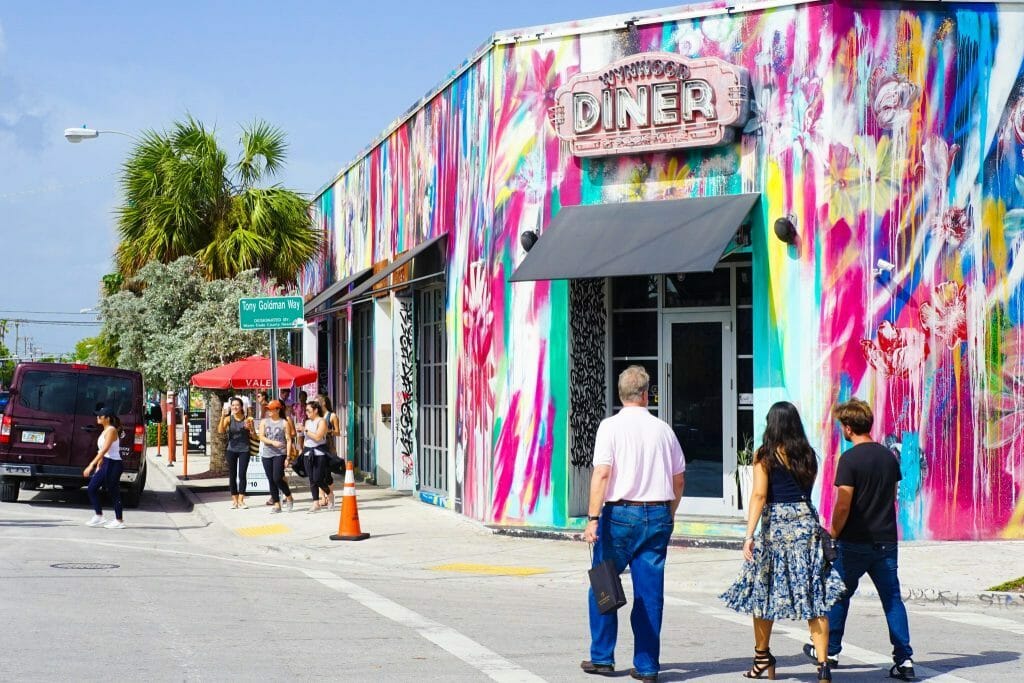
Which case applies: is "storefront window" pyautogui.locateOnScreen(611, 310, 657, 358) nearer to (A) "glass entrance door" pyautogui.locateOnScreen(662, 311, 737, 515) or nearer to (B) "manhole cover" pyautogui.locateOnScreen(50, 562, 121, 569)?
(A) "glass entrance door" pyautogui.locateOnScreen(662, 311, 737, 515)

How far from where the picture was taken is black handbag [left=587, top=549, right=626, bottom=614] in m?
7.25

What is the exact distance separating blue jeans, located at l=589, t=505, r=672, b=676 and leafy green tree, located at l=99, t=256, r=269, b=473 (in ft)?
61.6

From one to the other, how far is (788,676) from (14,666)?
4.50 metres

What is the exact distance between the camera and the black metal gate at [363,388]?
976 inches

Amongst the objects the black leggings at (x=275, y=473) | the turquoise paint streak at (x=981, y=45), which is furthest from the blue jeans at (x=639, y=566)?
the black leggings at (x=275, y=473)

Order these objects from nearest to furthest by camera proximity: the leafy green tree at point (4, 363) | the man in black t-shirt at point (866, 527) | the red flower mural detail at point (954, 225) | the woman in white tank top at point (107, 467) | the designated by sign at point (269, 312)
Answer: the man in black t-shirt at point (866, 527), the red flower mural detail at point (954, 225), the woman in white tank top at point (107, 467), the designated by sign at point (269, 312), the leafy green tree at point (4, 363)

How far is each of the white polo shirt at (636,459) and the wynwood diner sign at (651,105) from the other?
7.79m

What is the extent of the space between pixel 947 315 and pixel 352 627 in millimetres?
8068

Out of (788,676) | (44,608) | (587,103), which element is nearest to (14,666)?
(44,608)

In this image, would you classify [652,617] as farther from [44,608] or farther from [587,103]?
[587,103]

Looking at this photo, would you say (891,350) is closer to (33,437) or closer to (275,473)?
(275,473)

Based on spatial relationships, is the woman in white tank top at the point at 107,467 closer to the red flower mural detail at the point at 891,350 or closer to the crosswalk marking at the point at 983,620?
the red flower mural detail at the point at 891,350

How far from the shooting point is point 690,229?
1426 cm

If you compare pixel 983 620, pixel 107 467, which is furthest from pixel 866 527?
pixel 107 467
